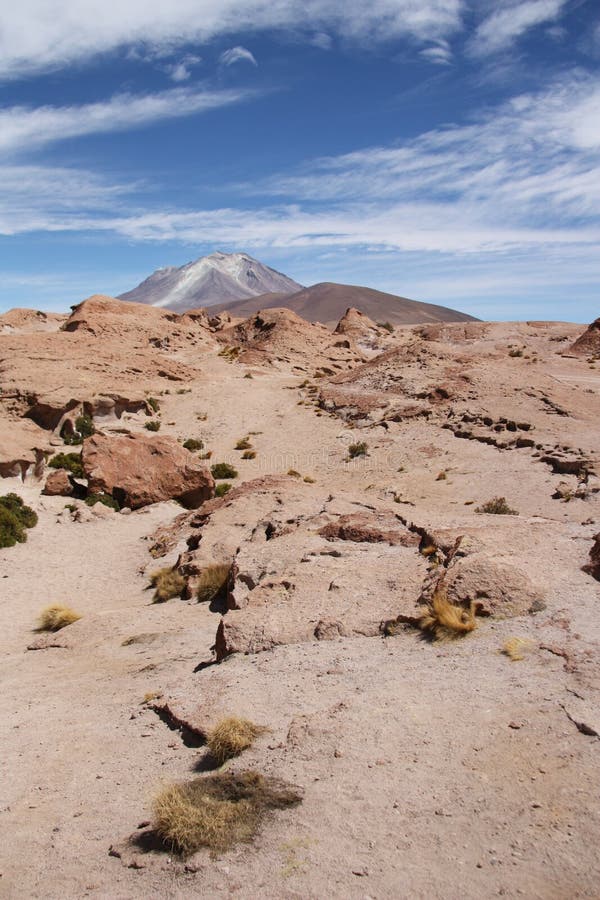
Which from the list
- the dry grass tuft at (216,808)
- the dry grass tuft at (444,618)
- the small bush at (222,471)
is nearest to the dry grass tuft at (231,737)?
the dry grass tuft at (216,808)

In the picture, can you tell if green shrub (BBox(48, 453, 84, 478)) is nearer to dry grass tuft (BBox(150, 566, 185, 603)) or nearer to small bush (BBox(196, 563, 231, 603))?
dry grass tuft (BBox(150, 566, 185, 603))

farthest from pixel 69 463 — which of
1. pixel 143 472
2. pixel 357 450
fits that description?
pixel 357 450

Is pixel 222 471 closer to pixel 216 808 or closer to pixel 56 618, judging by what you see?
pixel 56 618

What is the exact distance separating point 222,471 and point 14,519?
7.63 metres

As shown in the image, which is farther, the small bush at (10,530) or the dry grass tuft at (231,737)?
the small bush at (10,530)

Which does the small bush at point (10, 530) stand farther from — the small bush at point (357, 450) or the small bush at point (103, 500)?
the small bush at point (357, 450)

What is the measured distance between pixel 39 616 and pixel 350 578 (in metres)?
5.62

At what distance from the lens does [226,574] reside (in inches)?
390

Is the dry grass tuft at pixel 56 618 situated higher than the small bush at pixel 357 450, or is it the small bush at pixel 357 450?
the small bush at pixel 357 450

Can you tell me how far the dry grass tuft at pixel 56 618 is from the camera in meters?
9.72

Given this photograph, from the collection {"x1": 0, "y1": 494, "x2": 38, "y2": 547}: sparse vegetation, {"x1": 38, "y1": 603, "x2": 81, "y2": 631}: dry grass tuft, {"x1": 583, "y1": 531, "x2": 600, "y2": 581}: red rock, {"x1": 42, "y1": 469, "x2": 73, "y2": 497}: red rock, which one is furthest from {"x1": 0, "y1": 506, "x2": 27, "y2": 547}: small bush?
{"x1": 583, "y1": 531, "x2": 600, "y2": 581}: red rock

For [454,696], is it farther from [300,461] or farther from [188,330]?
[188,330]

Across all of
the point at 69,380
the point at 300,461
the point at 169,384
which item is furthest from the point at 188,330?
the point at 300,461

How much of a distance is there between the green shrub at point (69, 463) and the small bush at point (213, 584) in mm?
8148
